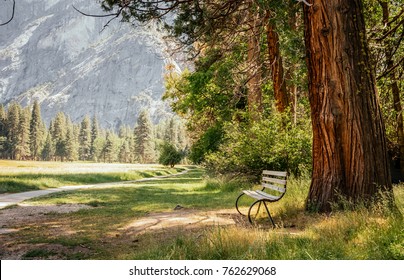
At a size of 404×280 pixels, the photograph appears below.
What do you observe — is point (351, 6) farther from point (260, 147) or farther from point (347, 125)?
point (260, 147)

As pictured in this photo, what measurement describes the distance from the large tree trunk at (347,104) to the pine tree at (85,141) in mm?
120421

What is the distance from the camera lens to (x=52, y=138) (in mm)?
110938

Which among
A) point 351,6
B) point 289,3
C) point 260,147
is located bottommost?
point 260,147

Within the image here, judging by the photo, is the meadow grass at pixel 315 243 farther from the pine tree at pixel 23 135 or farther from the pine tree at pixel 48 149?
the pine tree at pixel 48 149

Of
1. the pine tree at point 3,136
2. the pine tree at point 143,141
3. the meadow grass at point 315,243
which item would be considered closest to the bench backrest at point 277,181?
the meadow grass at point 315,243

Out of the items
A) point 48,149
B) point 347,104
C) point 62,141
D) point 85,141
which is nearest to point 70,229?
point 347,104

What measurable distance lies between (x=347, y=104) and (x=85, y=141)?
121793 millimetres

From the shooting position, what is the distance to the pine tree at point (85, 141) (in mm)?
120375

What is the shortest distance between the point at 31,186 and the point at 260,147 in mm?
12726

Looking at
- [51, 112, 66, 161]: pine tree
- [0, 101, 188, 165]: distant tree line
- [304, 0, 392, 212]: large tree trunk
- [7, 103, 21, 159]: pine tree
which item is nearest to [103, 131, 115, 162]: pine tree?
[0, 101, 188, 165]: distant tree line

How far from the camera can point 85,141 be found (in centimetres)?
12131

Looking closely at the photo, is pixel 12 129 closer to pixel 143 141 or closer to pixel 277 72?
pixel 143 141
